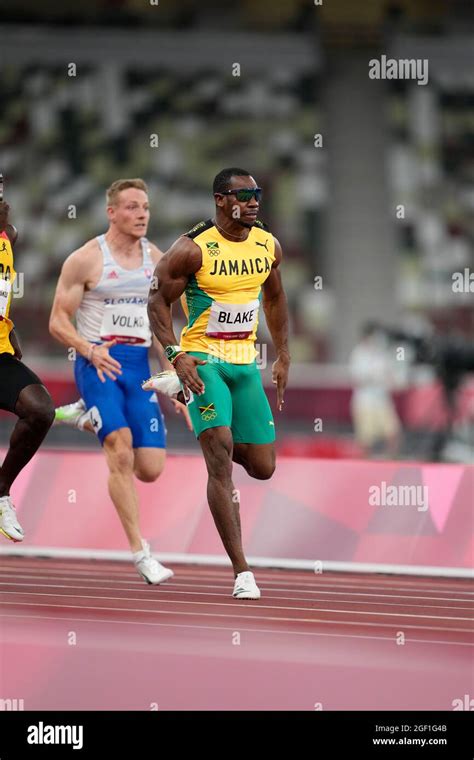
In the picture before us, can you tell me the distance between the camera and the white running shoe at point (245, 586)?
27.8ft

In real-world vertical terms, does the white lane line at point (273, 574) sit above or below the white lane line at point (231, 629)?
above

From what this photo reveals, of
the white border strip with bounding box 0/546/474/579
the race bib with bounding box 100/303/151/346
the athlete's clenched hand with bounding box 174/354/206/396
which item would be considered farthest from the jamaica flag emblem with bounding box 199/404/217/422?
the white border strip with bounding box 0/546/474/579

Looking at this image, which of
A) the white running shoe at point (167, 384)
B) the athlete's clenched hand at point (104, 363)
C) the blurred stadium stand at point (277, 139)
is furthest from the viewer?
the blurred stadium stand at point (277, 139)

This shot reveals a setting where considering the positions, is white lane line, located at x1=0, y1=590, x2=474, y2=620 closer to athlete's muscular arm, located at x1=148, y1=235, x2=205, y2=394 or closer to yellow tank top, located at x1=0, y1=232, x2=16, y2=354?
athlete's muscular arm, located at x1=148, y1=235, x2=205, y2=394

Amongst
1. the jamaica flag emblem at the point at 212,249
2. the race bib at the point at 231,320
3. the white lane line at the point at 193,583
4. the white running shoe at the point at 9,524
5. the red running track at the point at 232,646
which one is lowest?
the red running track at the point at 232,646

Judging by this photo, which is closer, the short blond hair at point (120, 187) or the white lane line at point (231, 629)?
the white lane line at point (231, 629)

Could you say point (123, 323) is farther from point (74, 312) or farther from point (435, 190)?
point (435, 190)

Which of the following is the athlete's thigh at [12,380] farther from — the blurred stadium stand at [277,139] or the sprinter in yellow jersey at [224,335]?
the blurred stadium stand at [277,139]

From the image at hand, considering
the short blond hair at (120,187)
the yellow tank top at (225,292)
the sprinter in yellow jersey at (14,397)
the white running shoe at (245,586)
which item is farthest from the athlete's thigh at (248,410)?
the short blond hair at (120,187)

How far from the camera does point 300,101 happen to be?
32594mm

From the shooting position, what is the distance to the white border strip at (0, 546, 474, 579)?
Answer: 33.2 feet

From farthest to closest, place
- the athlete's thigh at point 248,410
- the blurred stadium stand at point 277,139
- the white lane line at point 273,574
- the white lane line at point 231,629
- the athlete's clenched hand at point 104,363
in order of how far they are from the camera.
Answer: the blurred stadium stand at point 277,139, the white lane line at point 273,574, the athlete's clenched hand at point 104,363, the athlete's thigh at point 248,410, the white lane line at point 231,629

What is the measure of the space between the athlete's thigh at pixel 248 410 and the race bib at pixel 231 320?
0.70 feet
